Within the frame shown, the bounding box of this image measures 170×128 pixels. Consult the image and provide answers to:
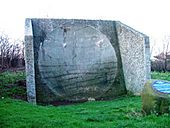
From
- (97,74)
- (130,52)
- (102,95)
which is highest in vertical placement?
(130,52)

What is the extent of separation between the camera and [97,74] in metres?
14.2

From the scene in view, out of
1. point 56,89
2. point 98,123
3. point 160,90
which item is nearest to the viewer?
point 98,123

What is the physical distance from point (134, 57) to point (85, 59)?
202 centimetres

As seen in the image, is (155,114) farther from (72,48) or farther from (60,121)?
(72,48)

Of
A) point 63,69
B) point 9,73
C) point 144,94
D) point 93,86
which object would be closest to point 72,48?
point 63,69

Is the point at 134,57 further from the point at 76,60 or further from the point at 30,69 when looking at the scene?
the point at 30,69

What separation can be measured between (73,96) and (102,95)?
1.26m

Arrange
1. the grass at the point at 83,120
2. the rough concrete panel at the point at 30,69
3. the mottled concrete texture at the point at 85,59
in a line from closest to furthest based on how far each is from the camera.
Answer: the grass at the point at 83,120 → the rough concrete panel at the point at 30,69 → the mottled concrete texture at the point at 85,59

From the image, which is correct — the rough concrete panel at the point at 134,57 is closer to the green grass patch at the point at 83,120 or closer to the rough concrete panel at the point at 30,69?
the rough concrete panel at the point at 30,69

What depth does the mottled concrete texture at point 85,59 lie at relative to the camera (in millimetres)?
13250

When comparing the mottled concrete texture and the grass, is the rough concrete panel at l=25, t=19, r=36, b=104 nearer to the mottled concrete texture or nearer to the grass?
the mottled concrete texture

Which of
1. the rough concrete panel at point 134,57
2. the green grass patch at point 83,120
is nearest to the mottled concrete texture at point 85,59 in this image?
the rough concrete panel at point 134,57

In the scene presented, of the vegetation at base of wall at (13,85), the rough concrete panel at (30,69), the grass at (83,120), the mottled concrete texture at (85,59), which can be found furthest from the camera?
the mottled concrete texture at (85,59)

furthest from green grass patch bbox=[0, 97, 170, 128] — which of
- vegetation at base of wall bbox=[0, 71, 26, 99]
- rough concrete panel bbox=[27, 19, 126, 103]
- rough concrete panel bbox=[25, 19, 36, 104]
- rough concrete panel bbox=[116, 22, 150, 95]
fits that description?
rough concrete panel bbox=[116, 22, 150, 95]
